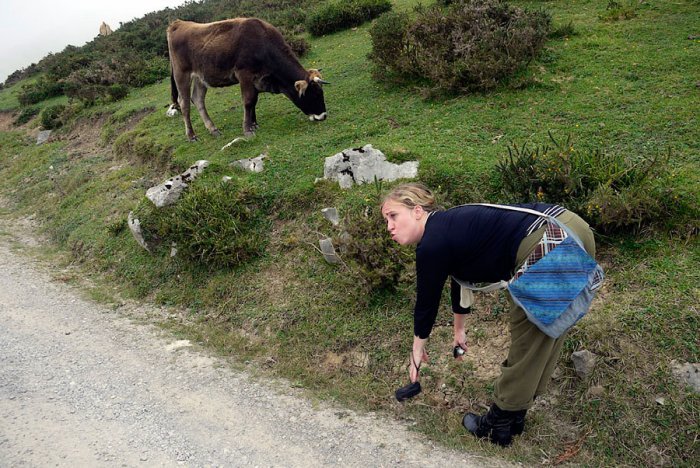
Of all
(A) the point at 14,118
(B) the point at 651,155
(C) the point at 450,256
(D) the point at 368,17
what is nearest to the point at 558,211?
(C) the point at 450,256

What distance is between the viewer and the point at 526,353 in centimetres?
353

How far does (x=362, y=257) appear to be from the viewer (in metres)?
5.95

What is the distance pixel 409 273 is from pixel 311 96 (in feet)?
18.8

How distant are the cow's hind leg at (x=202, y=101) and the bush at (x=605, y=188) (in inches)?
293

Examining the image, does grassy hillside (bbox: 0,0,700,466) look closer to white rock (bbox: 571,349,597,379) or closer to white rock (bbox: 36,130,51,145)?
white rock (bbox: 571,349,597,379)

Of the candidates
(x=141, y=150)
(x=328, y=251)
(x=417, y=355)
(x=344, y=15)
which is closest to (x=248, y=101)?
(x=141, y=150)

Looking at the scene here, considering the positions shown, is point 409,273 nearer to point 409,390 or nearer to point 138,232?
point 409,390

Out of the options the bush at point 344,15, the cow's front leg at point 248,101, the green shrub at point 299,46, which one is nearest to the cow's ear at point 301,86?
the cow's front leg at point 248,101

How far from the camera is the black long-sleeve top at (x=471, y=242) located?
3293mm

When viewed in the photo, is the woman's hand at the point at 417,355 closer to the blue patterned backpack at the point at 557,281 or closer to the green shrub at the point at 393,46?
the blue patterned backpack at the point at 557,281

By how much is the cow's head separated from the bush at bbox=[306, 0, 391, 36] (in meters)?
8.53

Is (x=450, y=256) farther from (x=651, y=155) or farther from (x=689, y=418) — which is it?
(x=651, y=155)

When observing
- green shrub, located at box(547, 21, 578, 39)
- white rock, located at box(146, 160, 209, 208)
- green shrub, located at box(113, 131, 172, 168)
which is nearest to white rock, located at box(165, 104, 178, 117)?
green shrub, located at box(113, 131, 172, 168)

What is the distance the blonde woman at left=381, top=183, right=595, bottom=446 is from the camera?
3.30m
